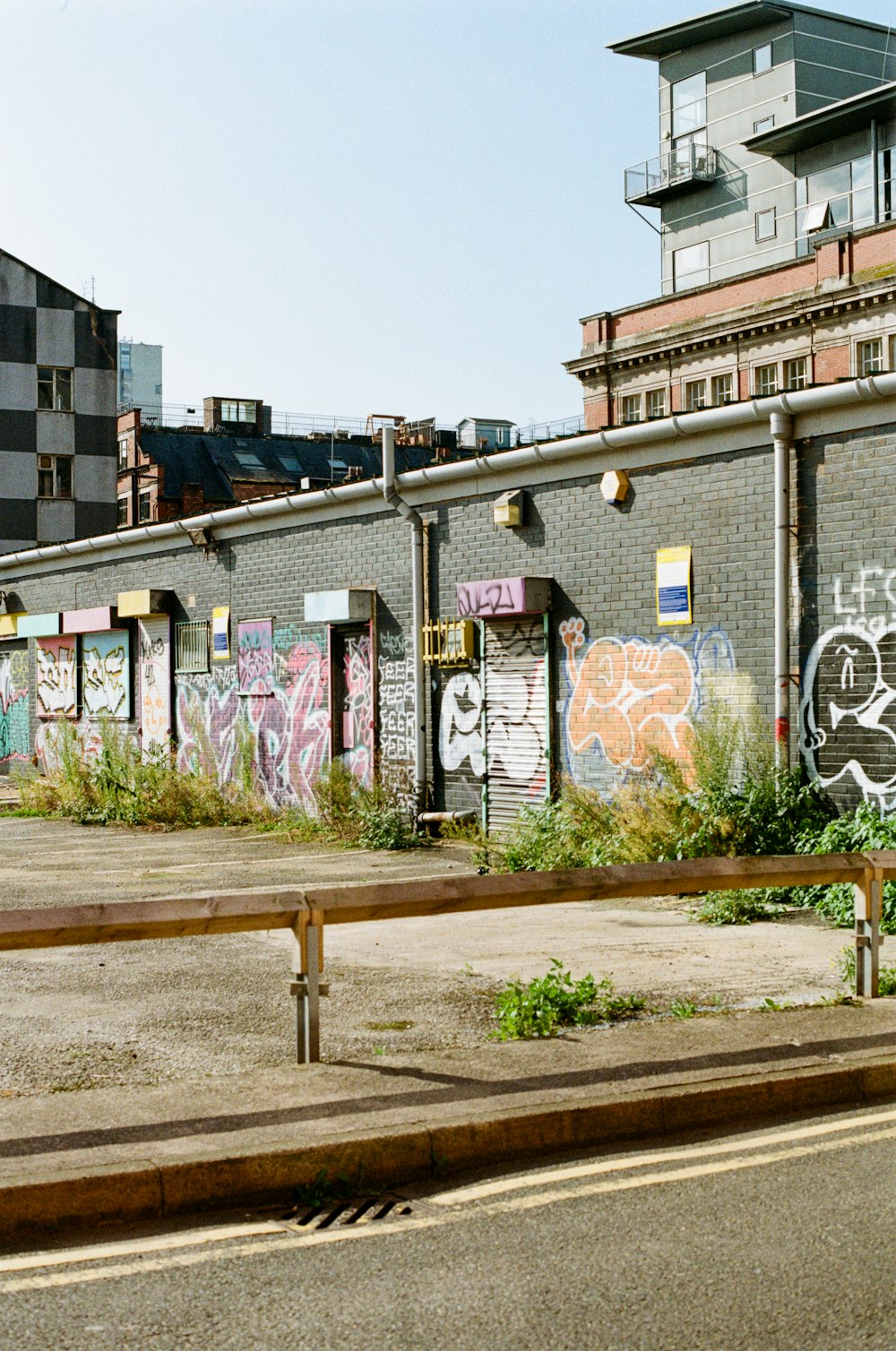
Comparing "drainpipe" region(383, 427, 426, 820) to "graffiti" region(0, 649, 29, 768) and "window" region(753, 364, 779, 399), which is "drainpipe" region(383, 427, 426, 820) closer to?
"graffiti" region(0, 649, 29, 768)

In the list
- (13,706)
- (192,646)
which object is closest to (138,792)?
(192,646)

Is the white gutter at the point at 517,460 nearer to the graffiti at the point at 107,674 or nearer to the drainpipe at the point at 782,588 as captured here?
the drainpipe at the point at 782,588

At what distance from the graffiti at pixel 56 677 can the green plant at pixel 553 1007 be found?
731 inches

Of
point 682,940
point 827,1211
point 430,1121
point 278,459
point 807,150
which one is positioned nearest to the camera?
point 827,1211

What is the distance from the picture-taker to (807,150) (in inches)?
1906

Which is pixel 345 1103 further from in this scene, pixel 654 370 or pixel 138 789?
pixel 654 370

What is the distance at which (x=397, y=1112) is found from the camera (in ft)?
19.4

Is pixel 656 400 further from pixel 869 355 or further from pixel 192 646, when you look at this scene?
pixel 192 646

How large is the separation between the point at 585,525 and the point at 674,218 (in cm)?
4157

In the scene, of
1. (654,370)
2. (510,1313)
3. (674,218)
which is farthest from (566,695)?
(674,218)

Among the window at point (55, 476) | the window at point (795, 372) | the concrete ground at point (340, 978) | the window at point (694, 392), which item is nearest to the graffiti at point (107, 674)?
the concrete ground at point (340, 978)

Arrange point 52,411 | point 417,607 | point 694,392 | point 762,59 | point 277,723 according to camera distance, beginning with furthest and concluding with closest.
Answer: point 762,59, point 52,411, point 694,392, point 277,723, point 417,607

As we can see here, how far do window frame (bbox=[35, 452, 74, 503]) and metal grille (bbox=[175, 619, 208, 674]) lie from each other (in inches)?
939

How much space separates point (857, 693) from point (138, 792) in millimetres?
10846
